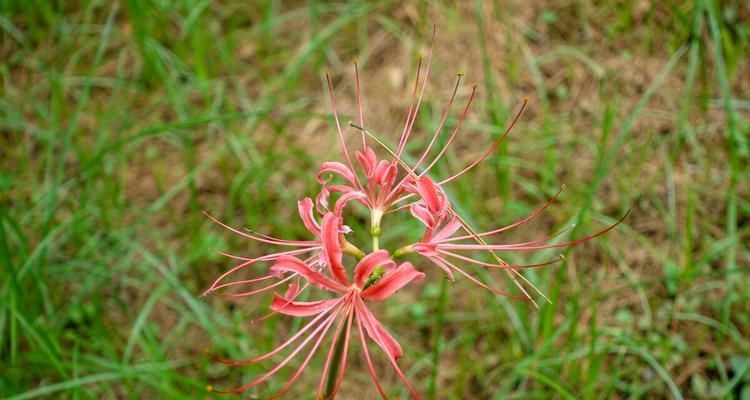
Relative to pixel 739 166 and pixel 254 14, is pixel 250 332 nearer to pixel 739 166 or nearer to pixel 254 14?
pixel 254 14

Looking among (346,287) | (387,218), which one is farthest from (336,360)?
(387,218)

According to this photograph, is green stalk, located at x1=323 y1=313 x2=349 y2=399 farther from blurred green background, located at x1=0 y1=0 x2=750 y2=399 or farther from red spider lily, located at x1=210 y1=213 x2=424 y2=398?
blurred green background, located at x1=0 y1=0 x2=750 y2=399

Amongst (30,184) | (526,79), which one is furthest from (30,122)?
(526,79)

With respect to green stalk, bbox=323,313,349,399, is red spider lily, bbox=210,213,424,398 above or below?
above

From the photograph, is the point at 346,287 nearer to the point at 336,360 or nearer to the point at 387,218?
the point at 336,360

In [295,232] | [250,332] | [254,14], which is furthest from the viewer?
[254,14]

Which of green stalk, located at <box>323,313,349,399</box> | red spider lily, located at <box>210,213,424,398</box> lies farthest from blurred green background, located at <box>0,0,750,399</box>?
red spider lily, located at <box>210,213,424,398</box>

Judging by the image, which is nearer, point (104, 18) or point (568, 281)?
point (568, 281)

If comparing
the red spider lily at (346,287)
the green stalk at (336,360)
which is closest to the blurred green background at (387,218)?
the green stalk at (336,360)
